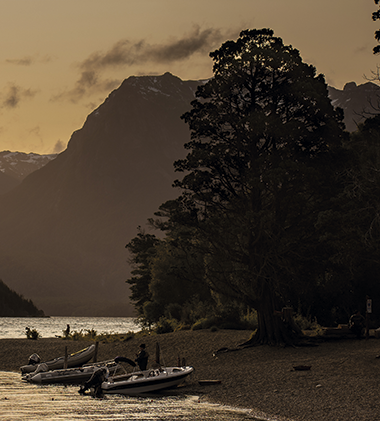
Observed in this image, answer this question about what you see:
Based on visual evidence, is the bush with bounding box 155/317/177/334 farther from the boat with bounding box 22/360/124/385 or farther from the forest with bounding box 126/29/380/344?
the boat with bounding box 22/360/124/385

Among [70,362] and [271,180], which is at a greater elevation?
[271,180]

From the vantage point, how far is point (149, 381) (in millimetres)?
23828

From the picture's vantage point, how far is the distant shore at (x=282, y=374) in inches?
705

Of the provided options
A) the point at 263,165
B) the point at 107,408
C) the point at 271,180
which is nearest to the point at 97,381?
the point at 107,408

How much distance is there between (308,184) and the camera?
30.6 m

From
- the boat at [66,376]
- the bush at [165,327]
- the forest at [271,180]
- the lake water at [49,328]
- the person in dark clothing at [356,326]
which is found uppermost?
the forest at [271,180]

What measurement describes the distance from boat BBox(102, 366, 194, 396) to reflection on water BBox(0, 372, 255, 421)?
1.96ft

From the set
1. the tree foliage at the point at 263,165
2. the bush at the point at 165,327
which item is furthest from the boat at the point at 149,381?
the bush at the point at 165,327

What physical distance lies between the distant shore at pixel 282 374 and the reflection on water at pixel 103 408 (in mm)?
1170

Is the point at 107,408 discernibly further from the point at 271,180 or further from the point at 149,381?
the point at 271,180

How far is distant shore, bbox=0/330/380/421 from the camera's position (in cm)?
1791

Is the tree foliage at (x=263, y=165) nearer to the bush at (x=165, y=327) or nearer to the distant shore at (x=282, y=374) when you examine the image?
the distant shore at (x=282, y=374)

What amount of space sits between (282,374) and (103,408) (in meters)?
8.07

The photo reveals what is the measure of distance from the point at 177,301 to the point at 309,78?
97.4 ft
